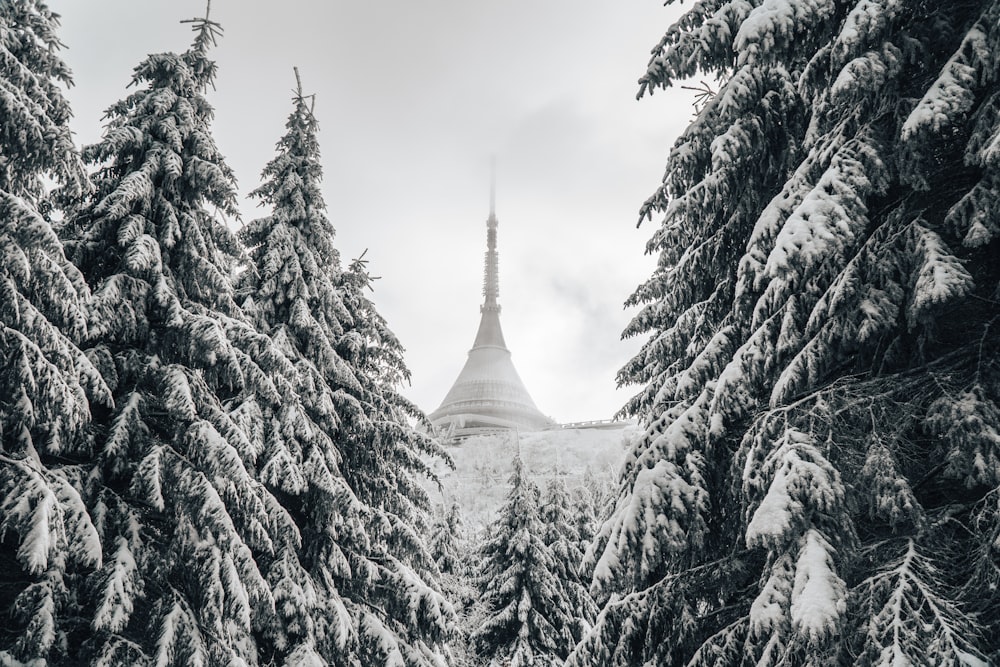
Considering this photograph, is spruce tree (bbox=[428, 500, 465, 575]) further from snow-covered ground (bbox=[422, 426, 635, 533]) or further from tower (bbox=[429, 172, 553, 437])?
tower (bbox=[429, 172, 553, 437])

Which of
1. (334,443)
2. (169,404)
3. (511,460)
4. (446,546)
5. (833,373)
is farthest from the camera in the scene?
(511,460)

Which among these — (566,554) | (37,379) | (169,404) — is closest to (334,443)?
(169,404)

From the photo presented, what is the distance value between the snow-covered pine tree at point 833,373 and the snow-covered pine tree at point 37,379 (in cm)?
532

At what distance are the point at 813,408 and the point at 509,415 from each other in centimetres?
8757

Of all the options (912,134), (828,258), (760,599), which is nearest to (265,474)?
(760,599)

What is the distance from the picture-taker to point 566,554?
21438 millimetres

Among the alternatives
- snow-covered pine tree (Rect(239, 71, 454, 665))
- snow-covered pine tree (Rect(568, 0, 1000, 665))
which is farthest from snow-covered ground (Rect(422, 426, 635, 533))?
snow-covered pine tree (Rect(568, 0, 1000, 665))

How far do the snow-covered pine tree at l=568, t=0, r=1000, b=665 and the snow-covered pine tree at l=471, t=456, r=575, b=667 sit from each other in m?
Answer: 13.3

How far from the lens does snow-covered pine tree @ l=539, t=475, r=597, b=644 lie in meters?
20.8

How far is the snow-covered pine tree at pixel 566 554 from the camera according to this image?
20.8 m

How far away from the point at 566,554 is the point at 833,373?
17.0 m

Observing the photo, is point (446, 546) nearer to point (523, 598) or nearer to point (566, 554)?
point (523, 598)

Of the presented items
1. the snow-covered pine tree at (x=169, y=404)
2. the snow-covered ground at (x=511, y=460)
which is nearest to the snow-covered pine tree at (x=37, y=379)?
the snow-covered pine tree at (x=169, y=404)

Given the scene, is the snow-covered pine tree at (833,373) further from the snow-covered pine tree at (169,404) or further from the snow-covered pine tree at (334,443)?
the snow-covered pine tree at (334,443)
